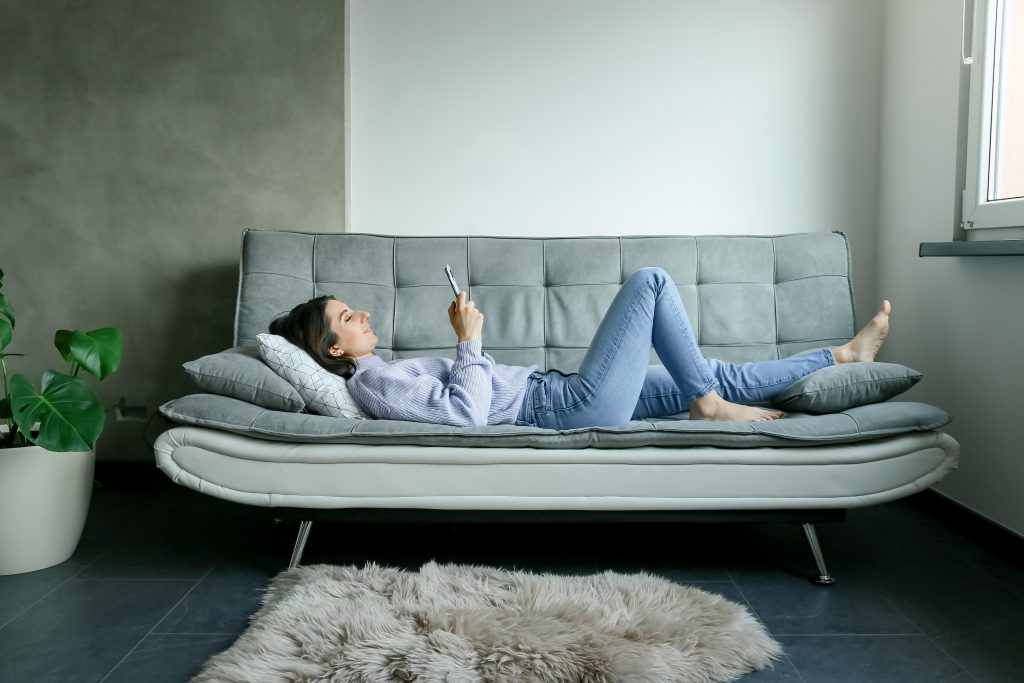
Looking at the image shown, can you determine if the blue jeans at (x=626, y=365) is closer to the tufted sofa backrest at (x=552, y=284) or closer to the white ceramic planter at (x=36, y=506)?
the tufted sofa backrest at (x=552, y=284)

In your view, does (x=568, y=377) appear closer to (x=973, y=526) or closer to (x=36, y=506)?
(x=973, y=526)

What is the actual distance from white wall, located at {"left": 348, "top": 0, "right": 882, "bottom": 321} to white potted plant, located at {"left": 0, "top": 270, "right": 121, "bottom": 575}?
48.8 inches

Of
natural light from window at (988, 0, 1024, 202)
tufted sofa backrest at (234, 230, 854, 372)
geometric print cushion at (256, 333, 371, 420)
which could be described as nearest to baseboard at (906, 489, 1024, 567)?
tufted sofa backrest at (234, 230, 854, 372)

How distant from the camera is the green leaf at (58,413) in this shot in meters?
1.97

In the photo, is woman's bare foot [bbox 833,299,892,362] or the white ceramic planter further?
woman's bare foot [bbox 833,299,892,362]

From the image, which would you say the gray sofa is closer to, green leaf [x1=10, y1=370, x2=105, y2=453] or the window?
green leaf [x1=10, y1=370, x2=105, y2=453]

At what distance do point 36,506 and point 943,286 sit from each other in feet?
9.22

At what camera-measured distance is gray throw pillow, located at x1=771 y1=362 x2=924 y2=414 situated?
7.06 ft

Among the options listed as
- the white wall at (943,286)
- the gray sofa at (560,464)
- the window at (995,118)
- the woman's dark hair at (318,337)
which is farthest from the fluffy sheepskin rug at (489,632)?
the window at (995,118)

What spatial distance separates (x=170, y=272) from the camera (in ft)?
10.0

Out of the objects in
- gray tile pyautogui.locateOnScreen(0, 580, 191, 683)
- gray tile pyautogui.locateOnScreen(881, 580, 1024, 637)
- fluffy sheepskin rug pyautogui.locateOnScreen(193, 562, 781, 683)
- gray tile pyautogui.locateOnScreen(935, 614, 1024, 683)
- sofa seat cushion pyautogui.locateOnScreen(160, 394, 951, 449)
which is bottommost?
gray tile pyautogui.locateOnScreen(0, 580, 191, 683)

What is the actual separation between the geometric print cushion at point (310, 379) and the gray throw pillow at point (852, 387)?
1.22 metres

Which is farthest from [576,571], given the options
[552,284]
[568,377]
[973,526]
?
[973,526]

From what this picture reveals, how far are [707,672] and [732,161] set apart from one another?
6.86 ft
